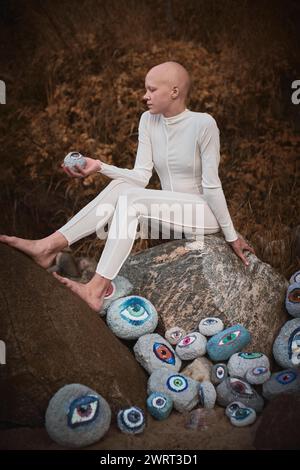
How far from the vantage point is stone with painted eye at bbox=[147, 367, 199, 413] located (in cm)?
315

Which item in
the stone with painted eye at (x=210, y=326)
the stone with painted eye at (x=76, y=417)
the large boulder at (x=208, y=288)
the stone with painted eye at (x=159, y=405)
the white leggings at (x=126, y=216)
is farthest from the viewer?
the large boulder at (x=208, y=288)

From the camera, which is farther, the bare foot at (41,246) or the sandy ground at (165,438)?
the bare foot at (41,246)

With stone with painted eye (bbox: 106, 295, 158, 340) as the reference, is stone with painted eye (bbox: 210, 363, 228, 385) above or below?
below

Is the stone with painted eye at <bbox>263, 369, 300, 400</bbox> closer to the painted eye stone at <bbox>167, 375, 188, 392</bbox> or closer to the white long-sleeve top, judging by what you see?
the painted eye stone at <bbox>167, 375, 188, 392</bbox>

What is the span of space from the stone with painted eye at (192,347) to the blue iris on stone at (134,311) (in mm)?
264

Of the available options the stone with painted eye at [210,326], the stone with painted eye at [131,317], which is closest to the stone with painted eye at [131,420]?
the stone with painted eye at [131,317]

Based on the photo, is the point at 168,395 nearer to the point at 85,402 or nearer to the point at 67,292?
the point at 85,402

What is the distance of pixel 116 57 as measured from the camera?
6145 mm

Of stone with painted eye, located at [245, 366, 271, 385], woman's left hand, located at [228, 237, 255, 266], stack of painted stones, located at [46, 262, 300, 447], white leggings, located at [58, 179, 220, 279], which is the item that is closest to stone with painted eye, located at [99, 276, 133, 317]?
stack of painted stones, located at [46, 262, 300, 447]

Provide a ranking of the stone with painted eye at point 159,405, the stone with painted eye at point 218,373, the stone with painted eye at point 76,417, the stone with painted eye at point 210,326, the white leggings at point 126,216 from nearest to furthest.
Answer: the stone with painted eye at point 76,417 → the stone with painted eye at point 159,405 → the stone with painted eye at point 218,373 → the white leggings at point 126,216 → the stone with painted eye at point 210,326

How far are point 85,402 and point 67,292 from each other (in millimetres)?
663

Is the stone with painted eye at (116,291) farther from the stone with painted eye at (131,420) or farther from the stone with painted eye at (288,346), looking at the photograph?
the stone with painted eye at (288,346)

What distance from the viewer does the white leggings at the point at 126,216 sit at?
342 cm

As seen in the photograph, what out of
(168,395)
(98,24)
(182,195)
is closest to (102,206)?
(182,195)
